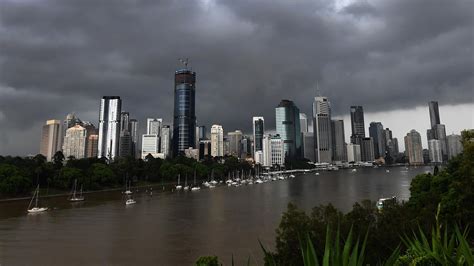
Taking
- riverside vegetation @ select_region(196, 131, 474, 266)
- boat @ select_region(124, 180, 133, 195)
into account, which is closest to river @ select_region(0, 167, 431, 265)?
riverside vegetation @ select_region(196, 131, 474, 266)

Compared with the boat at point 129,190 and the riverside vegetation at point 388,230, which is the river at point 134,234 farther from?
the boat at point 129,190

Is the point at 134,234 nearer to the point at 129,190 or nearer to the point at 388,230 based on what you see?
the point at 388,230

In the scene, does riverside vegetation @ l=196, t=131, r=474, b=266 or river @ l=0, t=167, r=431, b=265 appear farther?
river @ l=0, t=167, r=431, b=265

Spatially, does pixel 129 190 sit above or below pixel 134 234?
above

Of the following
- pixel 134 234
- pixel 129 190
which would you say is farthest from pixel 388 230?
pixel 129 190

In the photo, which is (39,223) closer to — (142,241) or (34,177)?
(142,241)

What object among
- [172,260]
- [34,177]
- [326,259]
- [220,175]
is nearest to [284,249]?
[172,260]

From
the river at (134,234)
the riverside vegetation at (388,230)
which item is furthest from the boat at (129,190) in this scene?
the riverside vegetation at (388,230)

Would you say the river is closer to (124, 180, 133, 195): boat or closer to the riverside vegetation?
the riverside vegetation
